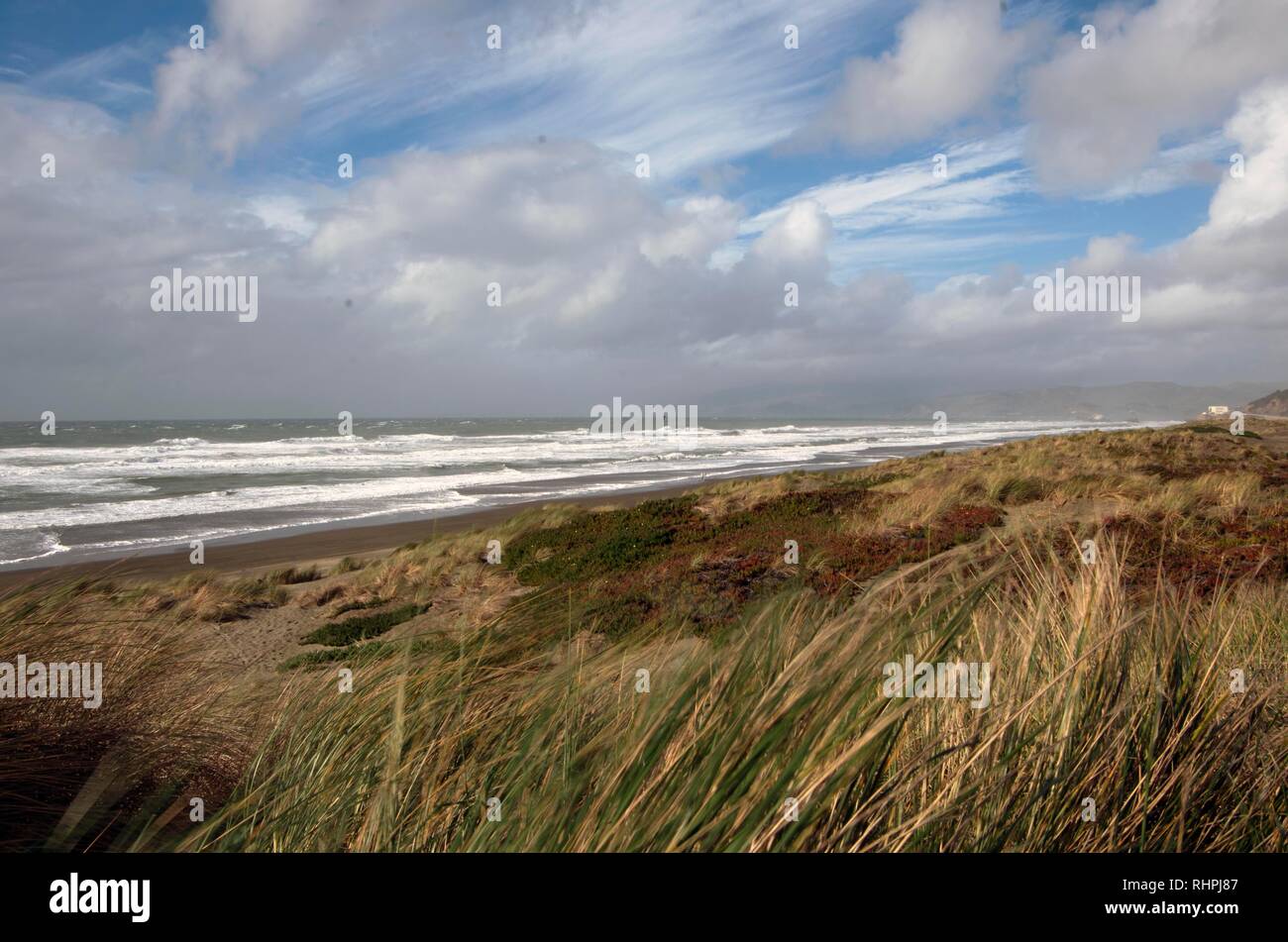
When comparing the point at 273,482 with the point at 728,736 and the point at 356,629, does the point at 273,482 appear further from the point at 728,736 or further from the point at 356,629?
the point at 728,736

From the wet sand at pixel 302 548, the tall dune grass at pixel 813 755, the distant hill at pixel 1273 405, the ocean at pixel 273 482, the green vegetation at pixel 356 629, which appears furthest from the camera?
the distant hill at pixel 1273 405

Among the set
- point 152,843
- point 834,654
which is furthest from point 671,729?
point 152,843

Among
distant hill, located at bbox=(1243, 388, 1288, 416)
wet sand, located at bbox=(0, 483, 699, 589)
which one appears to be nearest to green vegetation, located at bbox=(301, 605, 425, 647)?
wet sand, located at bbox=(0, 483, 699, 589)

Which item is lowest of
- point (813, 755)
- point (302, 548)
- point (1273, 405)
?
point (302, 548)

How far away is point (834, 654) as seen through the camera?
86.0 inches

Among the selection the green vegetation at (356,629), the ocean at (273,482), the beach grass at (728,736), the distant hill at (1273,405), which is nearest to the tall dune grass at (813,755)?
the beach grass at (728,736)

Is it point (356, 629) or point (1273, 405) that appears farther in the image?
point (1273, 405)

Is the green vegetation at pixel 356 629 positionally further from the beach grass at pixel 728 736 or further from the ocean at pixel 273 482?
the ocean at pixel 273 482

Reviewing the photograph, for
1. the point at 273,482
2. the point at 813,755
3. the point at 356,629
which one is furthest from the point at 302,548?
the point at 813,755

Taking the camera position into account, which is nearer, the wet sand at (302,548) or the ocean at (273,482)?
the wet sand at (302,548)

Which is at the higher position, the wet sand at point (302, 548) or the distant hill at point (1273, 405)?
the distant hill at point (1273, 405)

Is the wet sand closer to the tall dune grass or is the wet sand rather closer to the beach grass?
the beach grass

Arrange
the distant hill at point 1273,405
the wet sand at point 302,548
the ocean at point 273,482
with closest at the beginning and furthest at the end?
1. the wet sand at point 302,548
2. the ocean at point 273,482
3. the distant hill at point 1273,405
